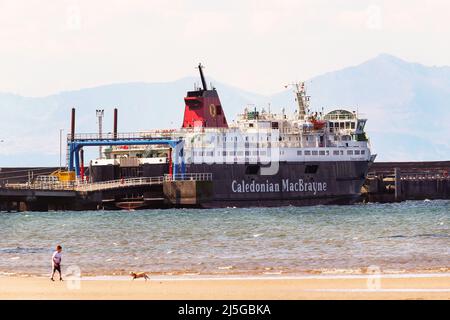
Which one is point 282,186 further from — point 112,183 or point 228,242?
point 228,242

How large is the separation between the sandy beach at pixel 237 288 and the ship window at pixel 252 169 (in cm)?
6189

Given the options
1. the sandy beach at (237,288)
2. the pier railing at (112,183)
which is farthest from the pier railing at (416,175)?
the sandy beach at (237,288)

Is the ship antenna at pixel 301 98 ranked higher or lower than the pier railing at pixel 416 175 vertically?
higher

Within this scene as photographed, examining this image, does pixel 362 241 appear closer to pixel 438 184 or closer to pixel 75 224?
pixel 75 224

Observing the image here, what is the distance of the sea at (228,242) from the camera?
141ft

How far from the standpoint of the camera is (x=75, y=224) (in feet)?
244

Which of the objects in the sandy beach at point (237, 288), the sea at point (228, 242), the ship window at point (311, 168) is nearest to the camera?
the sandy beach at point (237, 288)

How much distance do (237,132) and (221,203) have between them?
23.1 ft

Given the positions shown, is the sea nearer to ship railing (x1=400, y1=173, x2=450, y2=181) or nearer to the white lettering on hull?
the white lettering on hull

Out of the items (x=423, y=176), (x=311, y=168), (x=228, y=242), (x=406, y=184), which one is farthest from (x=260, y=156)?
(x=228, y=242)

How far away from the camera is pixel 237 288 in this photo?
34781mm

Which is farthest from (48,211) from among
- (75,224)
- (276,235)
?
(276,235)

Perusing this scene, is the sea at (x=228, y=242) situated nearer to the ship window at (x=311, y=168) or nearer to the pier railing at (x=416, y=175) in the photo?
the ship window at (x=311, y=168)

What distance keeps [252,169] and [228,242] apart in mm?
44505
